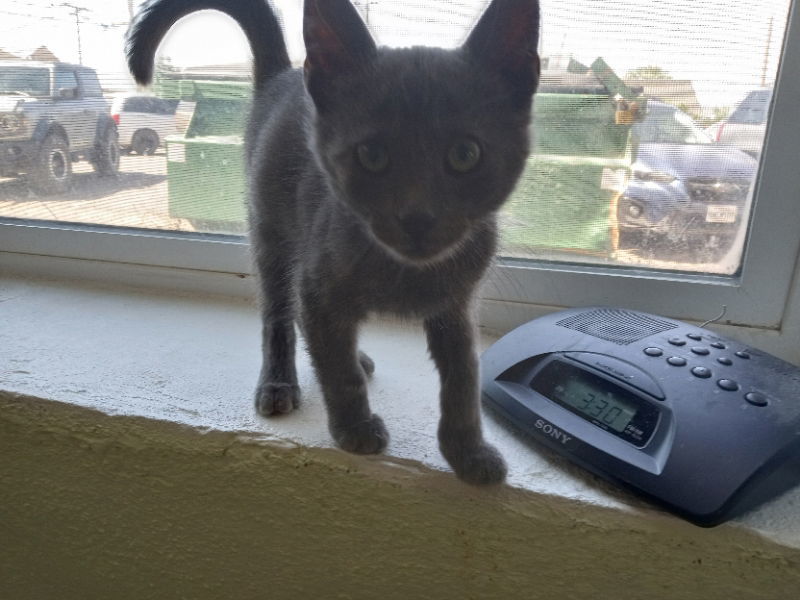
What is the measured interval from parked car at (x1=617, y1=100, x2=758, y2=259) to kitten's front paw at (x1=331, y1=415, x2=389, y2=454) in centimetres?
50

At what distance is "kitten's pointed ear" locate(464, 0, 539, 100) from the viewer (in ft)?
1.88

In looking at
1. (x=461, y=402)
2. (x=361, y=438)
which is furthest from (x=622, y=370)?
(x=361, y=438)

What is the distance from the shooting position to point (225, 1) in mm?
831

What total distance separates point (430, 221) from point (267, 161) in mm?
315

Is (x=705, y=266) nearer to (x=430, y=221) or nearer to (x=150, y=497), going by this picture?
(x=430, y=221)

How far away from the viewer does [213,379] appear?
2.86ft

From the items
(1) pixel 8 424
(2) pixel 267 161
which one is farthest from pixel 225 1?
(1) pixel 8 424

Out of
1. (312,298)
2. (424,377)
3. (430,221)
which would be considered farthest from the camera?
(424,377)

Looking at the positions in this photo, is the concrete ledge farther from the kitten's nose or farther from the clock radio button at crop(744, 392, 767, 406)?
the kitten's nose

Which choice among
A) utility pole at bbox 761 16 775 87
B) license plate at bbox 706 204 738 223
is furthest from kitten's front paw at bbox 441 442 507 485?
utility pole at bbox 761 16 775 87

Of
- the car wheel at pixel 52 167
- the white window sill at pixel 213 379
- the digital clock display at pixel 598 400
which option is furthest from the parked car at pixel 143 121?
the digital clock display at pixel 598 400

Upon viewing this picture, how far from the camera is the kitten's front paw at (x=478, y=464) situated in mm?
666

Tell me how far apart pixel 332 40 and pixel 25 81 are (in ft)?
2.69

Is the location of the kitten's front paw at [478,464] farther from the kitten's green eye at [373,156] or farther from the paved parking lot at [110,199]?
the paved parking lot at [110,199]
